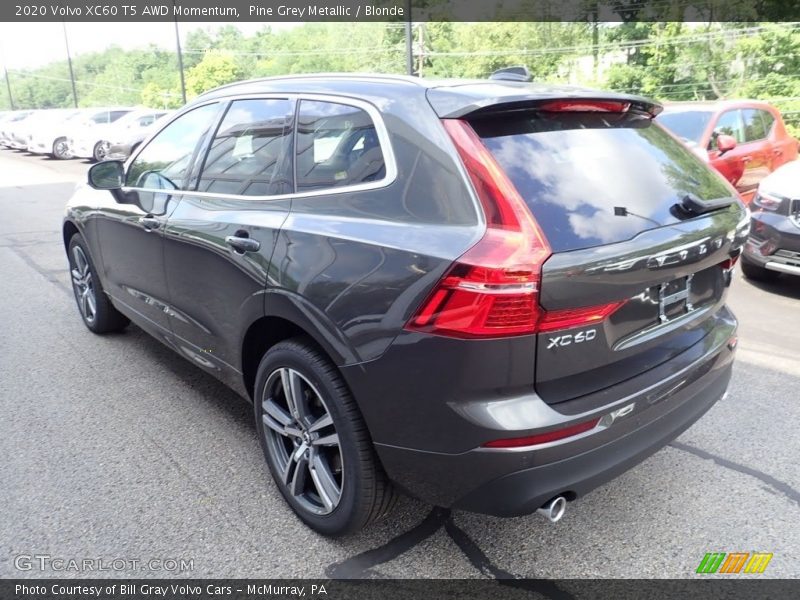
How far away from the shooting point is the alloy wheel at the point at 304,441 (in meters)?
2.52

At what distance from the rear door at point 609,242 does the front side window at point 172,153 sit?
185 centimetres

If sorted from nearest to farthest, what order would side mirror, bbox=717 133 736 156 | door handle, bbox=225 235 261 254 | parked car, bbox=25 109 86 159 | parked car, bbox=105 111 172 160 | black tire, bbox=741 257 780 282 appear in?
1. door handle, bbox=225 235 261 254
2. black tire, bbox=741 257 780 282
3. side mirror, bbox=717 133 736 156
4. parked car, bbox=105 111 172 160
5. parked car, bbox=25 109 86 159

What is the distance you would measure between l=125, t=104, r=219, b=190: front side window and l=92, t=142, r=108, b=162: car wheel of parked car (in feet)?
58.6

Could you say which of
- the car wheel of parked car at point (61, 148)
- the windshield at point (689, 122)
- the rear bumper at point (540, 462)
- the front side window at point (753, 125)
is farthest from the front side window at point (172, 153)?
the car wheel of parked car at point (61, 148)

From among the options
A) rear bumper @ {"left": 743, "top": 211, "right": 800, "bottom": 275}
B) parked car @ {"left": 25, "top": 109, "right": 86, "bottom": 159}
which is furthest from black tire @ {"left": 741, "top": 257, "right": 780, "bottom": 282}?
parked car @ {"left": 25, "top": 109, "right": 86, "bottom": 159}

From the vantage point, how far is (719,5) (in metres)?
29.1

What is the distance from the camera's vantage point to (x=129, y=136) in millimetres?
19188

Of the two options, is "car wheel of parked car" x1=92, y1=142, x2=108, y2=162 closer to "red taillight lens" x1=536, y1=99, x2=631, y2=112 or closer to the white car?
the white car

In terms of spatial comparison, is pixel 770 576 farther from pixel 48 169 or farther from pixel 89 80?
pixel 89 80

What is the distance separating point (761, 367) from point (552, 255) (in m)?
3.00

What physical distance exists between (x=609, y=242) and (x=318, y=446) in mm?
1358

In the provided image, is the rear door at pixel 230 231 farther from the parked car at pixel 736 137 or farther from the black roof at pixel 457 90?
the parked car at pixel 736 137

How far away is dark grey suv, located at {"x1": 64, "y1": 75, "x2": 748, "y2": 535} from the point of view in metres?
1.98

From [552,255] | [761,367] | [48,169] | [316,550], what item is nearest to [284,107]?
[552,255]
